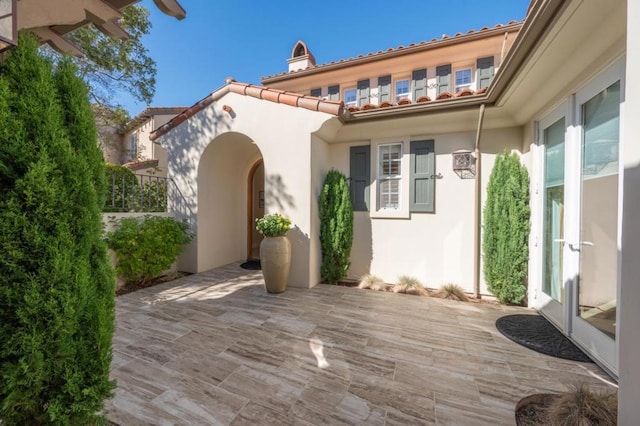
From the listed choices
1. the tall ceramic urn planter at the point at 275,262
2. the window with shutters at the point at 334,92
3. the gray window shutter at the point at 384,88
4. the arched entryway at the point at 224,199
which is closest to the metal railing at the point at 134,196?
the arched entryway at the point at 224,199

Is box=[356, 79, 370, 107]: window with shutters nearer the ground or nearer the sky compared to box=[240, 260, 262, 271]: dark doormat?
nearer the sky

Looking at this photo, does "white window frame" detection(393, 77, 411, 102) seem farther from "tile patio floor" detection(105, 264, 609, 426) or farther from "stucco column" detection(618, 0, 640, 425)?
"stucco column" detection(618, 0, 640, 425)

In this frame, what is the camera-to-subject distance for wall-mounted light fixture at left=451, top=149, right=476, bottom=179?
465 centimetres

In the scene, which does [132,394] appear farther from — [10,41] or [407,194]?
[407,194]

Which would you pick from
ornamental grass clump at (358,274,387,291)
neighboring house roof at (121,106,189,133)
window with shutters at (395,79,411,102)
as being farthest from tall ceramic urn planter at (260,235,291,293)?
neighboring house roof at (121,106,189,133)

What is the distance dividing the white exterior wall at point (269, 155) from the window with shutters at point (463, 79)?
614 cm

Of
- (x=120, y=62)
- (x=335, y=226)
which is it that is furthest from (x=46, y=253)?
(x=120, y=62)

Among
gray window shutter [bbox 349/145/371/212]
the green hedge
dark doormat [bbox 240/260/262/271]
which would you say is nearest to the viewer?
the green hedge

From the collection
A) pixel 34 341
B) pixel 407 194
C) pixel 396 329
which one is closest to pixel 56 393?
pixel 34 341

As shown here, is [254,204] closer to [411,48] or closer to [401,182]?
[401,182]

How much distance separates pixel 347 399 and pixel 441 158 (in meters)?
4.35

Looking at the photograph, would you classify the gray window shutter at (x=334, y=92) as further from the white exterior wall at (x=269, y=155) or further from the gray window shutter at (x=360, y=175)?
the white exterior wall at (x=269, y=155)

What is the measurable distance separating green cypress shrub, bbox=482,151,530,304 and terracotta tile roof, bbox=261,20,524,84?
495 cm

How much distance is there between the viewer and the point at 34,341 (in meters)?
1.31
